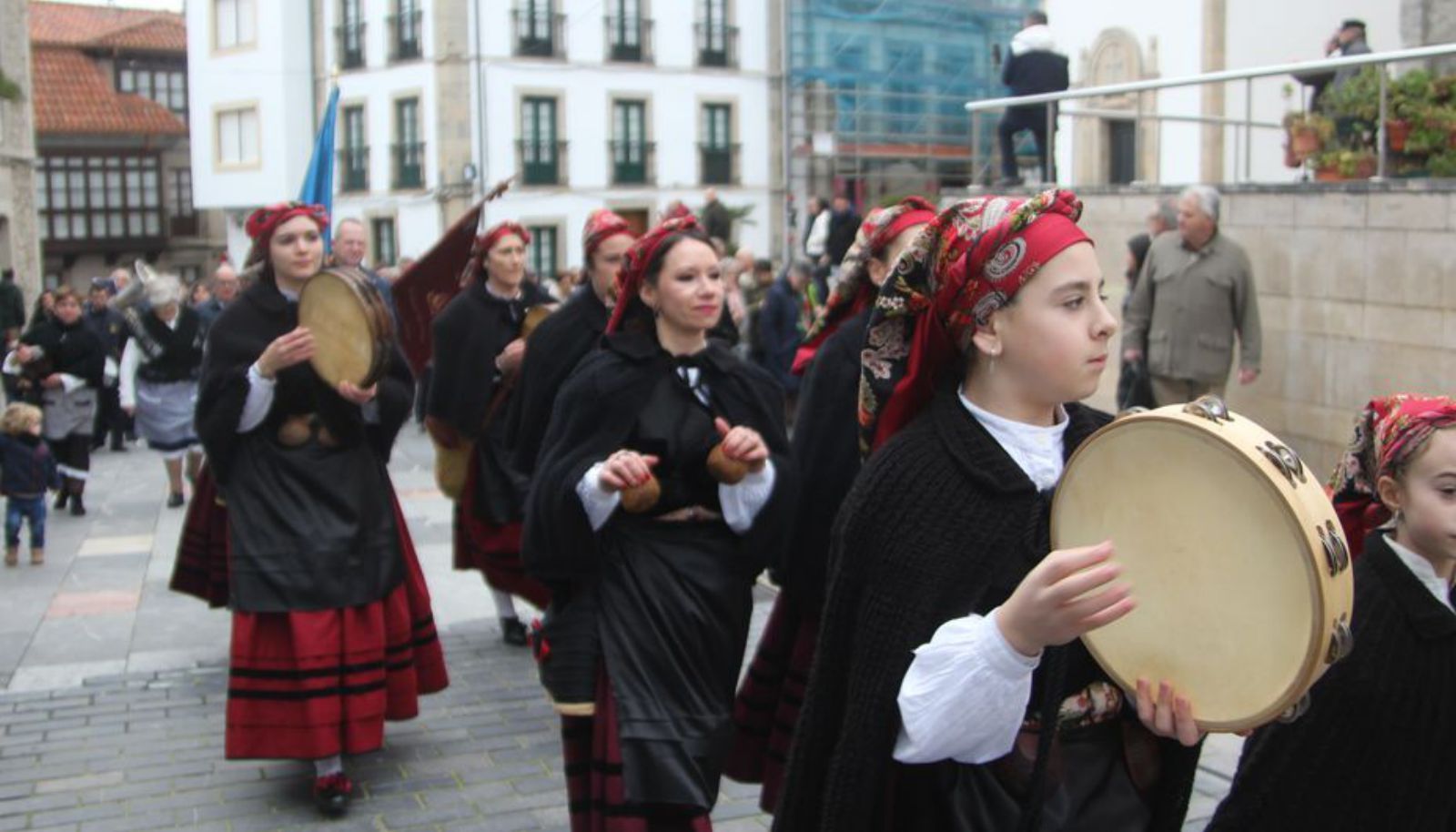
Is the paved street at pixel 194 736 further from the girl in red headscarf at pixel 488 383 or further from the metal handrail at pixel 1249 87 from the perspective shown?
the metal handrail at pixel 1249 87

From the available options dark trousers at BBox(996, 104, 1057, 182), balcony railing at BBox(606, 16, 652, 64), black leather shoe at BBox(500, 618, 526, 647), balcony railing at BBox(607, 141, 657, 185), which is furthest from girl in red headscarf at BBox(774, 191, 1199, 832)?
balcony railing at BBox(606, 16, 652, 64)

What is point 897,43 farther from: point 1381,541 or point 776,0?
point 1381,541

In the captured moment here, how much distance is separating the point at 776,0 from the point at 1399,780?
4184 centimetres

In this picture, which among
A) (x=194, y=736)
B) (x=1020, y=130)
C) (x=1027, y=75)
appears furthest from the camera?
(x=1027, y=75)

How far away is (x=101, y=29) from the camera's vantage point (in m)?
52.5

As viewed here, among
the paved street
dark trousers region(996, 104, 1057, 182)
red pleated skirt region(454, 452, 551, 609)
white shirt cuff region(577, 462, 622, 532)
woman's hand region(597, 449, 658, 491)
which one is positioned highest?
dark trousers region(996, 104, 1057, 182)

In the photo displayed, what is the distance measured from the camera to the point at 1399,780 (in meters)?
3.48

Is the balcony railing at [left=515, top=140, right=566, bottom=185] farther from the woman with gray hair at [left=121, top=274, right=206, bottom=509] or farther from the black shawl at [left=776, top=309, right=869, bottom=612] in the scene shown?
the black shawl at [left=776, top=309, right=869, bottom=612]

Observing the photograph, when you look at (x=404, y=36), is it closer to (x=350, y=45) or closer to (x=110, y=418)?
(x=350, y=45)

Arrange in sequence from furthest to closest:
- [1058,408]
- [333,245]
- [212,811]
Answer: [333,245] → [212,811] → [1058,408]

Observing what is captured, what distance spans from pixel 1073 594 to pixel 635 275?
2.85 meters

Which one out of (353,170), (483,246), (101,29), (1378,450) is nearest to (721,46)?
(353,170)

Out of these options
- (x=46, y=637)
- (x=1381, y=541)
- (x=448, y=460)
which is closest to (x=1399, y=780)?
(x=1381, y=541)

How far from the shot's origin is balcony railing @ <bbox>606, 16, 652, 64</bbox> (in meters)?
42.0
